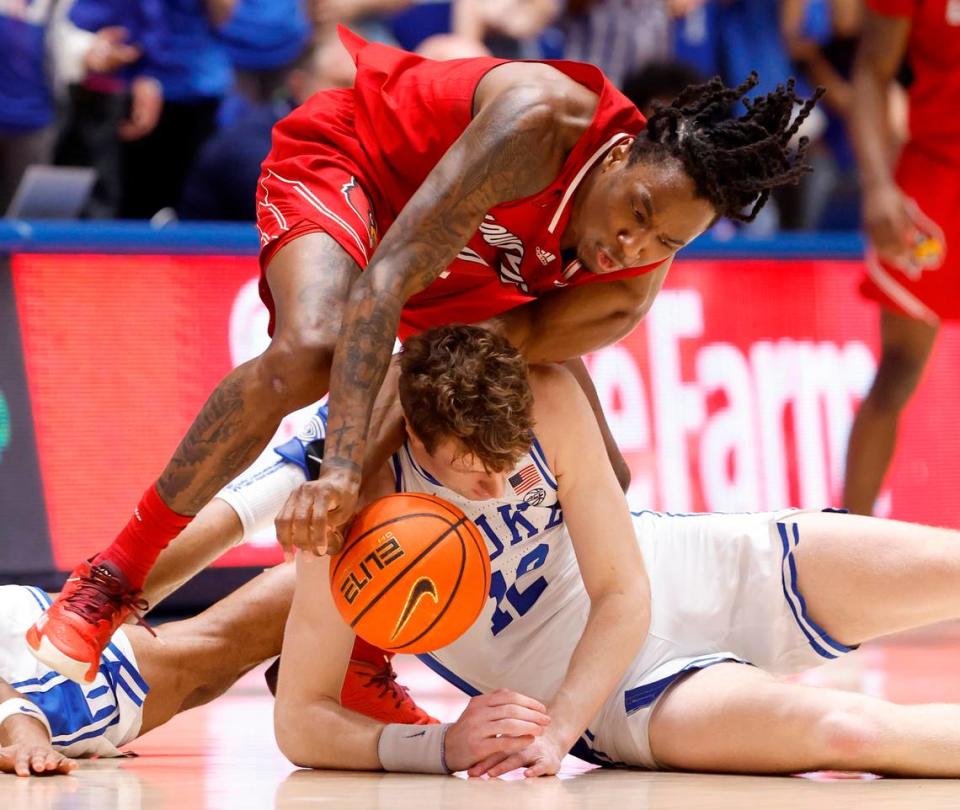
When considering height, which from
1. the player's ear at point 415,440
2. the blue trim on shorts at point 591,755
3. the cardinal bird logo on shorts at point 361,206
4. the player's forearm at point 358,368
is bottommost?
the blue trim on shorts at point 591,755

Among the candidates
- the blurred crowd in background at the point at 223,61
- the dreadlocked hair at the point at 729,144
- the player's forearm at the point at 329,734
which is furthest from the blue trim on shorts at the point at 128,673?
the blurred crowd in background at the point at 223,61

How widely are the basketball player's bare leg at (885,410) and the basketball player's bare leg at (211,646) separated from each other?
3.09 metres

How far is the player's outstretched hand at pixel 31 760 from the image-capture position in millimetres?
3645

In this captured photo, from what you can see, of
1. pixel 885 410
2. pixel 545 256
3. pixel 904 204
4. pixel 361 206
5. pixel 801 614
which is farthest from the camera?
pixel 885 410

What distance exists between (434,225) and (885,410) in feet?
10.8

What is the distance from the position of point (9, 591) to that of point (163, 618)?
2.68 metres

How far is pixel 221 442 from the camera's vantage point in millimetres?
3938

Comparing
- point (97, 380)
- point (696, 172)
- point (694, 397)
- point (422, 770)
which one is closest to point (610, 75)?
point (694, 397)

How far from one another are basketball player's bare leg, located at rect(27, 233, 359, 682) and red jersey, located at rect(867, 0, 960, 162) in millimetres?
3271

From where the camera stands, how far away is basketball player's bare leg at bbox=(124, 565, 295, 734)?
4.17 metres

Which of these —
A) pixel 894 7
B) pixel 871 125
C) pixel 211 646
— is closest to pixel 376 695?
pixel 211 646

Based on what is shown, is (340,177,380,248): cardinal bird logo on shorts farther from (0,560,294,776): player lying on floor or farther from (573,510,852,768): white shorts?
(573,510,852,768): white shorts

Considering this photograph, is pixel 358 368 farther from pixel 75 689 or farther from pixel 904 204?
pixel 904 204

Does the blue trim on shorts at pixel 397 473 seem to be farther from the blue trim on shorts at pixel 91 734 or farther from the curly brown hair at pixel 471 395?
the blue trim on shorts at pixel 91 734
